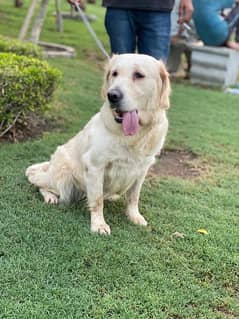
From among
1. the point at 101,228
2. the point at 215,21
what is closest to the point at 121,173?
the point at 101,228

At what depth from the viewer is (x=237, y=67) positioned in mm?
10289

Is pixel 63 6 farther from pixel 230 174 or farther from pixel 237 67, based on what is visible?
pixel 230 174

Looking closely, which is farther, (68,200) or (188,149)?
(188,149)

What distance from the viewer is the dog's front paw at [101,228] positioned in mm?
3758

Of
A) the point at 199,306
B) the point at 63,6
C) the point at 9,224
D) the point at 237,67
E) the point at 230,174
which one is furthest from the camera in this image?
the point at 63,6

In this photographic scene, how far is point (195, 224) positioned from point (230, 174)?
143 centimetres

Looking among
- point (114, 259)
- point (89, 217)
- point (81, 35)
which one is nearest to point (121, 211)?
point (89, 217)

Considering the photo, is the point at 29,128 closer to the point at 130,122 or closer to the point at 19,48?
the point at 19,48

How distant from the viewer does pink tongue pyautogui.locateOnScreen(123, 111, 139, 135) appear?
3595 mm

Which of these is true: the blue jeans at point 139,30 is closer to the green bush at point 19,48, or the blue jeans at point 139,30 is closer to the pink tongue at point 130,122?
the pink tongue at point 130,122

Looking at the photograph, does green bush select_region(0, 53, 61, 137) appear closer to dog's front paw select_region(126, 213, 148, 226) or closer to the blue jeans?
the blue jeans

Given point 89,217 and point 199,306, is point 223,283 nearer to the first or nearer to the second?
point 199,306

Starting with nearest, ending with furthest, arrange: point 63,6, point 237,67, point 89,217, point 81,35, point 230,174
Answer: point 89,217 → point 230,174 → point 237,67 → point 81,35 → point 63,6

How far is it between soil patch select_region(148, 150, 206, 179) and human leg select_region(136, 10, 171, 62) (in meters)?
1.12
